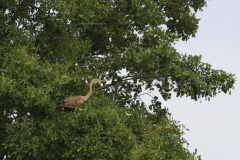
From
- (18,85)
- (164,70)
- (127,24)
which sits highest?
(127,24)

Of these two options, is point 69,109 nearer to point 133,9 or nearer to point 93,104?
point 93,104

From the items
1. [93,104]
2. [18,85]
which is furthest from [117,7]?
→ [18,85]

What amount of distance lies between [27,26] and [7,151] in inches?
189

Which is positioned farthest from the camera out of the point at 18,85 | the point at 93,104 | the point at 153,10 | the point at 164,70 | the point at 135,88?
the point at 135,88

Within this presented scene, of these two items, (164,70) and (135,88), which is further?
(135,88)

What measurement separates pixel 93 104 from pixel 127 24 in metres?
4.60

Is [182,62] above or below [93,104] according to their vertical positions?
above

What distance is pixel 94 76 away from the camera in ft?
47.6

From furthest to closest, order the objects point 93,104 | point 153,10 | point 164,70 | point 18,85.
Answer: point 153,10
point 164,70
point 93,104
point 18,85

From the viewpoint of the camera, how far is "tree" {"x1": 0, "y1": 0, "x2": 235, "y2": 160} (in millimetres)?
12078

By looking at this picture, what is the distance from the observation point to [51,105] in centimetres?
1224

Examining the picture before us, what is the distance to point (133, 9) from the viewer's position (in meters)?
15.7

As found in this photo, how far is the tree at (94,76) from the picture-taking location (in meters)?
12.1

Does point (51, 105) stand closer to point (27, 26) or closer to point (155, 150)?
point (155, 150)
